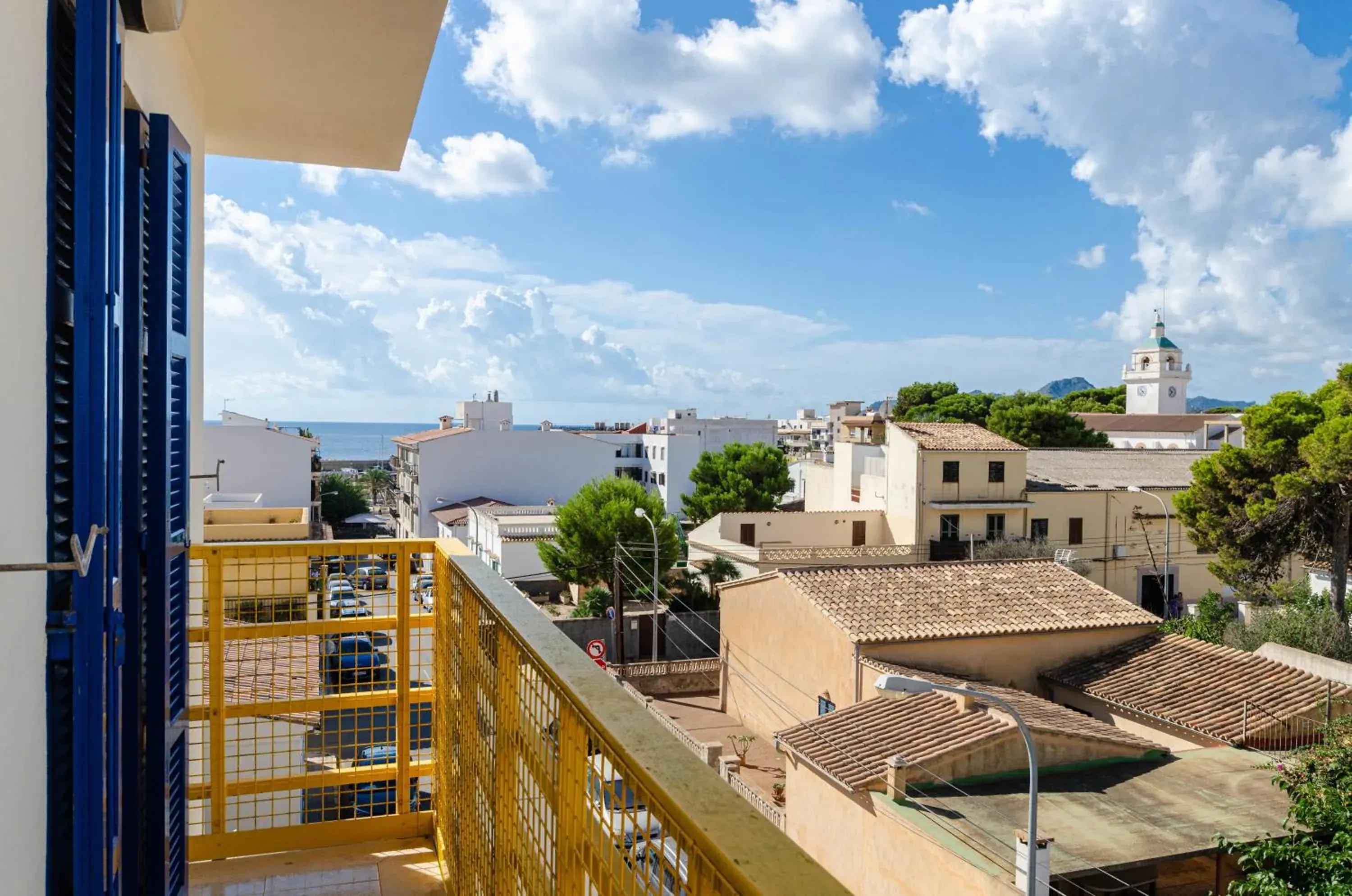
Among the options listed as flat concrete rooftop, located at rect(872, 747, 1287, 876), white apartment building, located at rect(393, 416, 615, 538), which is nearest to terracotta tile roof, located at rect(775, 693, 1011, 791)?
flat concrete rooftop, located at rect(872, 747, 1287, 876)

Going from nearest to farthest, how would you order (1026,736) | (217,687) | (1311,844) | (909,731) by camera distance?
1. (217,687)
2. (1026,736)
3. (1311,844)
4. (909,731)

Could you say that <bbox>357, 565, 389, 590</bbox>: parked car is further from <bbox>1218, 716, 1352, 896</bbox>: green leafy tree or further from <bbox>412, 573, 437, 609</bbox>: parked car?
<bbox>1218, 716, 1352, 896</bbox>: green leafy tree

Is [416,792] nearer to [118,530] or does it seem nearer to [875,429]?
[118,530]

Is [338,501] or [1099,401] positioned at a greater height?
[1099,401]

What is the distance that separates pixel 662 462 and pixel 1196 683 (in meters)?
33.4

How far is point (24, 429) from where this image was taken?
1.36m

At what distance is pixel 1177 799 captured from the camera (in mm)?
10320

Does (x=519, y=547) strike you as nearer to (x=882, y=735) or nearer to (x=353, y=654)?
(x=882, y=735)

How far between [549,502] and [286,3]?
33102mm

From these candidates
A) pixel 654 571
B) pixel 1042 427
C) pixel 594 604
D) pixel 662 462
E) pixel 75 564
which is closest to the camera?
pixel 75 564

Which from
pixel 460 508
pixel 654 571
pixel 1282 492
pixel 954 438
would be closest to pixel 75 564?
pixel 654 571

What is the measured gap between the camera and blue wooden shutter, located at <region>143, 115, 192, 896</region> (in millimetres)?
2250

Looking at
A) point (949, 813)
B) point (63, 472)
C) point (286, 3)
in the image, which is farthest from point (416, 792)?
point (949, 813)

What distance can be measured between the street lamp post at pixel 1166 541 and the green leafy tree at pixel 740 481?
11.7 metres
